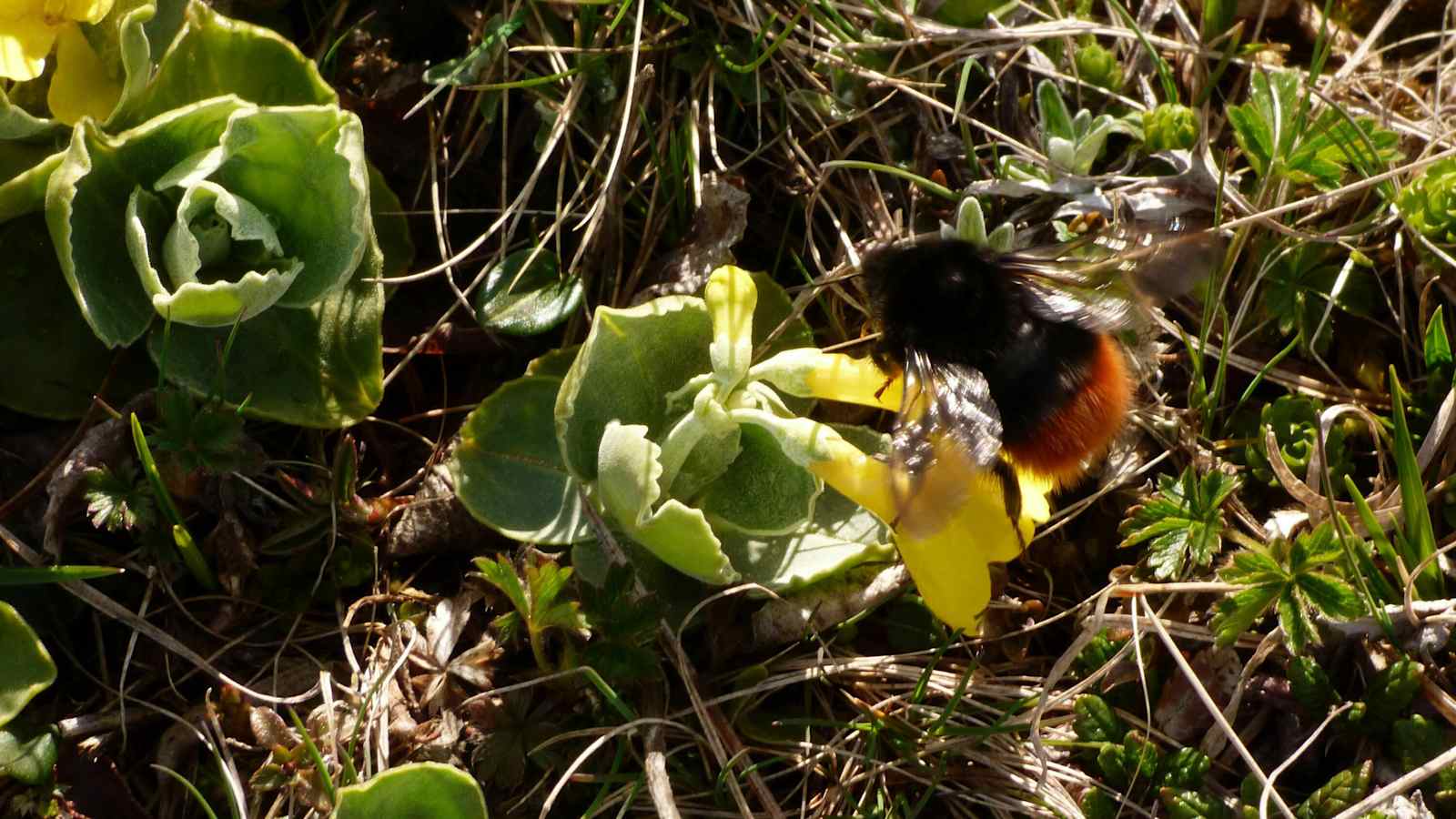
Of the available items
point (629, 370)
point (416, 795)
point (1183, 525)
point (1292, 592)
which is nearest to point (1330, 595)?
point (1292, 592)

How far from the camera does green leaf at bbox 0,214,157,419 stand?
8.39ft

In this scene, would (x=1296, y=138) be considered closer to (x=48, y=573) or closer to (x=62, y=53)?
(x=62, y=53)

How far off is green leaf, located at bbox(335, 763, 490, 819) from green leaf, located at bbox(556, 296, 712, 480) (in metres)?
0.57

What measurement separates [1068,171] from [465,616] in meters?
1.49

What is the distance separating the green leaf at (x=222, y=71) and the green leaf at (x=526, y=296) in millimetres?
458

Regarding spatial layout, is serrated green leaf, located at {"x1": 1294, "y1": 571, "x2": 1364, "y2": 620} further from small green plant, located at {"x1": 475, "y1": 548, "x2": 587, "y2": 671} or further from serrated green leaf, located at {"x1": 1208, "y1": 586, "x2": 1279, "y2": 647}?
small green plant, located at {"x1": 475, "y1": 548, "x2": 587, "y2": 671}

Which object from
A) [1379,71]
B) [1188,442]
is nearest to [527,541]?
[1188,442]

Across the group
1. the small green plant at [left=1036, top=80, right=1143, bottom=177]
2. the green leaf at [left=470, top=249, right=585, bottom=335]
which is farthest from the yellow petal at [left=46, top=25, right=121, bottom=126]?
the small green plant at [left=1036, top=80, right=1143, bottom=177]

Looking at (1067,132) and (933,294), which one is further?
(1067,132)

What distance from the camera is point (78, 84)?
253 cm

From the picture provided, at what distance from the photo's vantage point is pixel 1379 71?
3250 mm

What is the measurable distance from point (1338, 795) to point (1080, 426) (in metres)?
Answer: 0.81

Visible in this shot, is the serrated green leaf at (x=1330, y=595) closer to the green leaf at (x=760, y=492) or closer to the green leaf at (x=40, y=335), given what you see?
the green leaf at (x=760, y=492)

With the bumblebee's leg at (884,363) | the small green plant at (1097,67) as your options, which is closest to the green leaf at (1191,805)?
the bumblebee's leg at (884,363)
